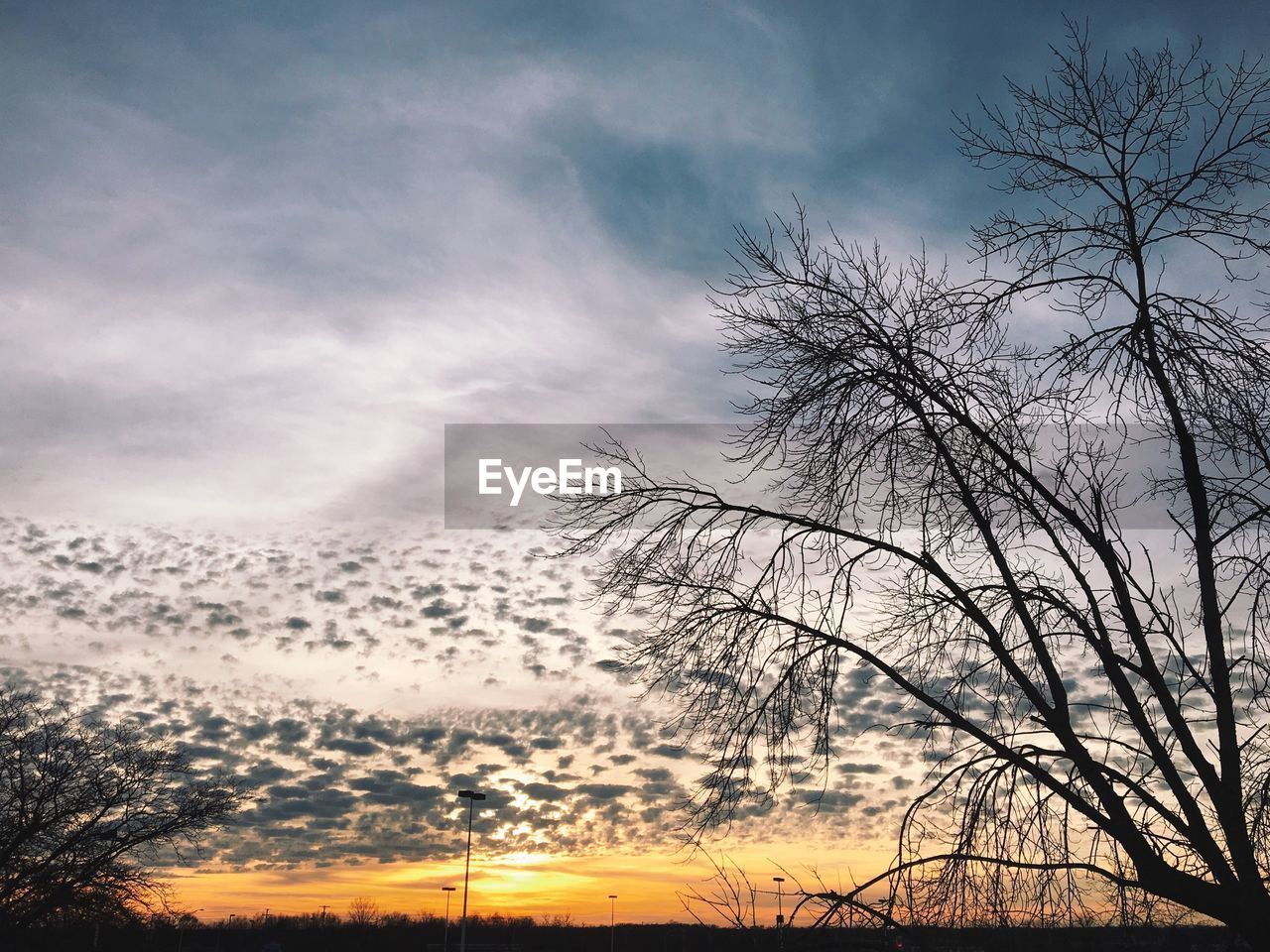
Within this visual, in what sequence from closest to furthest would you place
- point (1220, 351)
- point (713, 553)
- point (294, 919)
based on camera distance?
point (1220, 351)
point (713, 553)
point (294, 919)

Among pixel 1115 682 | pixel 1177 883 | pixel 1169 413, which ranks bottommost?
pixel 1177 883

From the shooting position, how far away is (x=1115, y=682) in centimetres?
761

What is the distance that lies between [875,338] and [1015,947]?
185 inches

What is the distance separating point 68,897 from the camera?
60.2 feet

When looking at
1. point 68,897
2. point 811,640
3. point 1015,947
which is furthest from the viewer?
point 68,897

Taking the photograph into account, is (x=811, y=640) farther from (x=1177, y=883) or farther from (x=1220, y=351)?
(x=1220, y=351)

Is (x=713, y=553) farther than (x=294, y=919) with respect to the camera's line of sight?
No

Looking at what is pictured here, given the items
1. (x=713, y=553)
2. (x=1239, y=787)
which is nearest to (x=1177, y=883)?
(x=1239, y=787)

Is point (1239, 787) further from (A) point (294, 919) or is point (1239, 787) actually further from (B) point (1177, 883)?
(A) point (294, 919)

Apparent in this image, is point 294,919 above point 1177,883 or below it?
below

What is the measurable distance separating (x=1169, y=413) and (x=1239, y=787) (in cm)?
298

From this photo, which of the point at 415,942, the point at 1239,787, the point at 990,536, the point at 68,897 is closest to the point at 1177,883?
the point at 1239,787

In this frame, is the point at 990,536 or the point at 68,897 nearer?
the point at 990,536

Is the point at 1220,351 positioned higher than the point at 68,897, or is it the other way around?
the point at 1220,351
